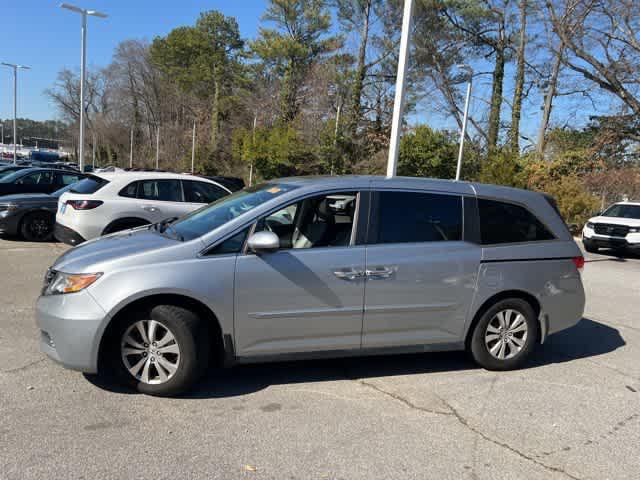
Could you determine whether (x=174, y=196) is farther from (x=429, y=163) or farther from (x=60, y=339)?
(x=429, y=163)

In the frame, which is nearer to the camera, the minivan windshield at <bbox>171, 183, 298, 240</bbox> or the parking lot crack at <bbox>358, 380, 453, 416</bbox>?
the parking lot crack at <bbox>358, 380, 453, 416</bbox>

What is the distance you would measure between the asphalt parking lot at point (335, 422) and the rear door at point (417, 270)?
47cm

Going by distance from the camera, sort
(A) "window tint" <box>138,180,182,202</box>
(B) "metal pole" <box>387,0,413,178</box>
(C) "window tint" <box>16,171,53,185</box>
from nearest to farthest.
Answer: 1. (A) "window tint" <box>138,180,182,202</box>
2. (B) "metal pole" <box>387,0,413,178</box>
3. (C) "window tint" <box>16,171,53,185</box>

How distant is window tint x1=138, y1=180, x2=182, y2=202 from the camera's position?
874cm

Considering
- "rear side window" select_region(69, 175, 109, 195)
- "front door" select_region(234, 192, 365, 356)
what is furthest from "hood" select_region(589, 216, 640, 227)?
"rear side window" select_region(69, 175, 109, 195)

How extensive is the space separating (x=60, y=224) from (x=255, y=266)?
6073 mm

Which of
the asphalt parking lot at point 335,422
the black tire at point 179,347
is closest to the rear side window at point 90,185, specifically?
the asphalt parking lot at point 335,422

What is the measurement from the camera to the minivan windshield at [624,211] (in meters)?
14.5

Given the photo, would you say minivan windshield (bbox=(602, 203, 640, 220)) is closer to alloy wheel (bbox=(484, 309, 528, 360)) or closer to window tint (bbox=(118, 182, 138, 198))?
alloy wheel (bbox=(484, 309, 528, 360))

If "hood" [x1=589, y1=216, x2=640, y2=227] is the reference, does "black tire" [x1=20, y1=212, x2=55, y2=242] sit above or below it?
below

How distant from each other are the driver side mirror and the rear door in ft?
2.54

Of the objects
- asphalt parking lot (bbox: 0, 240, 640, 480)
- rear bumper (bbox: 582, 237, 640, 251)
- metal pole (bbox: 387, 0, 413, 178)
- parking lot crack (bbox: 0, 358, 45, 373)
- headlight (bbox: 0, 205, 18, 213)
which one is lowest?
parking lot crack (bbox: 0, 358, 45, 373)

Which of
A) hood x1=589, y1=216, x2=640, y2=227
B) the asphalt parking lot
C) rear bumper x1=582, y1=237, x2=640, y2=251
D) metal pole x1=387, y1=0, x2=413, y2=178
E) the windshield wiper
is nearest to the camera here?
the asphalt parking lot

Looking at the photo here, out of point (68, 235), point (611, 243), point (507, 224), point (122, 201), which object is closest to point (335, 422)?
point (507, 224)
